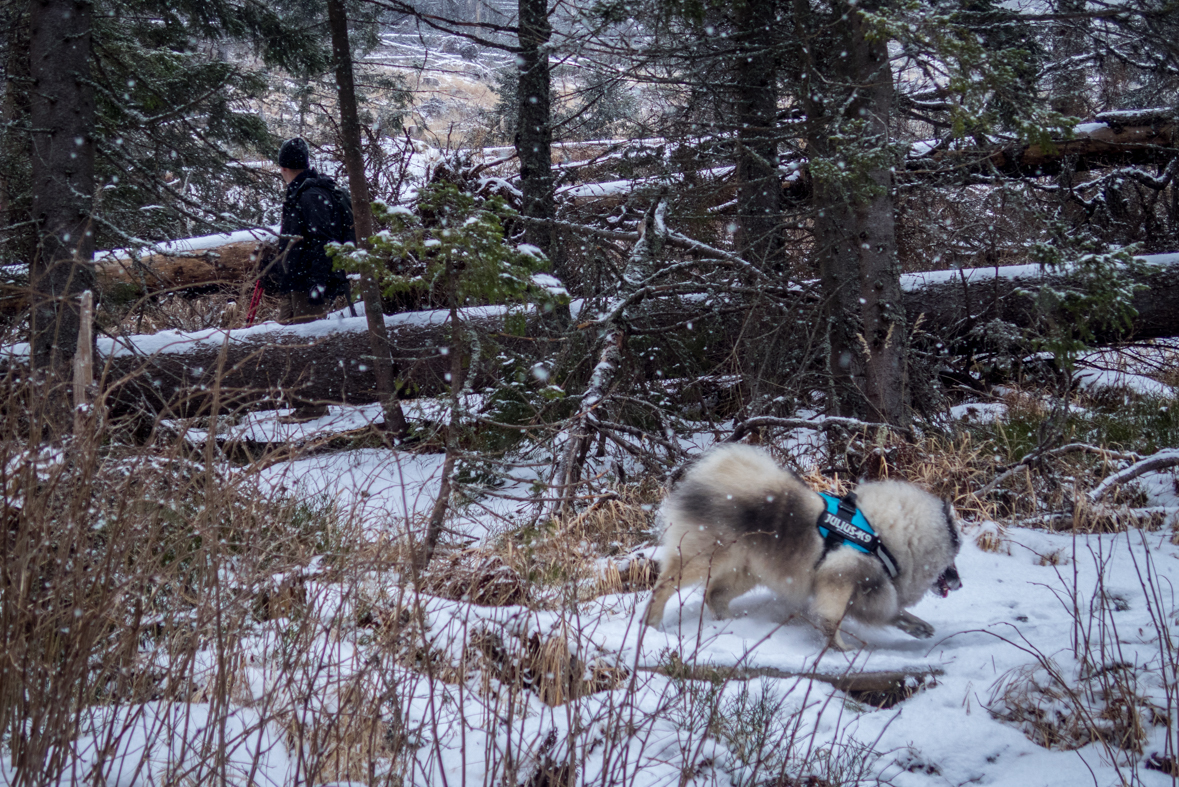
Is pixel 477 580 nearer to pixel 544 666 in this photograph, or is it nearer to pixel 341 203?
pixel 544 666

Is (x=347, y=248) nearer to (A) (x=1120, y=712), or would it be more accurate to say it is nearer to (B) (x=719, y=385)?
(B) (x=719, y=385)

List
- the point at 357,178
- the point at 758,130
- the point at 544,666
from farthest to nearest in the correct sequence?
1. the point at 357,178
2. the point at 758,130
3. the point at 544,666

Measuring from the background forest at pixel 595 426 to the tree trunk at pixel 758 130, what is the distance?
0.23 feet

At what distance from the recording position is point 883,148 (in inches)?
179

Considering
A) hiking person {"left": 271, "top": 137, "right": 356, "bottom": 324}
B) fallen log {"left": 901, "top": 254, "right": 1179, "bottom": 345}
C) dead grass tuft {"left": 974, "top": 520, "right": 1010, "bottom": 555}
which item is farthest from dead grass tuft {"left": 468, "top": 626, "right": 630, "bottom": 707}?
fallen log {"left": 901, "top": 254, "right": 1179, "bottom": 345}

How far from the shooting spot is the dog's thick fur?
127 inches

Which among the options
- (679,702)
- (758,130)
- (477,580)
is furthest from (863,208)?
(679,702)

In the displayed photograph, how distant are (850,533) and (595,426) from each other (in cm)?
192

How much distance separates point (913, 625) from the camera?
3305 mm

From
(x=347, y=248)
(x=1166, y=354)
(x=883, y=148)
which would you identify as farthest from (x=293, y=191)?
(x=1166, y=354)

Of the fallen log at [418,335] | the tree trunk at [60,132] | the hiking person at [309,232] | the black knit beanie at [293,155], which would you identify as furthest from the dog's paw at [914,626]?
the black knit beanie at [293,155]

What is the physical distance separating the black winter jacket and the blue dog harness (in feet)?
16.6

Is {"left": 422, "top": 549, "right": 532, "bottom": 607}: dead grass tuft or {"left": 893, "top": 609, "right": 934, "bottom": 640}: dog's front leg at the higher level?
{"left": 422, "top": 549, "right": 532, "bottom": 607}: dead grass tuft

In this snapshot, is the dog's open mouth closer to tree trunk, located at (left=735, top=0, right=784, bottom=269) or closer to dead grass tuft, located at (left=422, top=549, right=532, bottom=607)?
dead grass tuft, located at (left=422, top=549, right=532, bottom=607)
